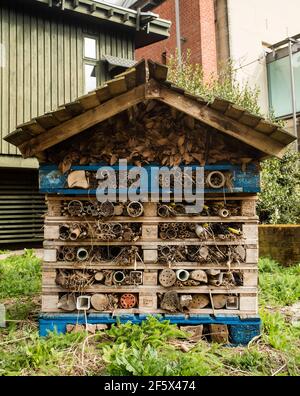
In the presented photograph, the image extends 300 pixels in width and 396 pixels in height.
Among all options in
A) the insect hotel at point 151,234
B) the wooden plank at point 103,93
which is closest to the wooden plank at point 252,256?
the insect hotel at point 151,234

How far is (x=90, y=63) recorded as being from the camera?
11.5 m

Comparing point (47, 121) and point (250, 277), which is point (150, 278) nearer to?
point (250, 277)

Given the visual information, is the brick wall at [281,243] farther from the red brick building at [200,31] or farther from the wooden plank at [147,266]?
the red brick building at [200,31]

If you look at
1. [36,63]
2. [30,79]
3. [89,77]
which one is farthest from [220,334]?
[89,77]

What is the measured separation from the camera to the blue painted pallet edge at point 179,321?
163 inches

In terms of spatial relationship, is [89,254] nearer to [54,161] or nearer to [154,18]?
[54,161]

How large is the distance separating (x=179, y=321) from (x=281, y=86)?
14789mm

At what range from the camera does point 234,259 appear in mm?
4266

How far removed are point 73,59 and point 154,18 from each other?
9.49 feet

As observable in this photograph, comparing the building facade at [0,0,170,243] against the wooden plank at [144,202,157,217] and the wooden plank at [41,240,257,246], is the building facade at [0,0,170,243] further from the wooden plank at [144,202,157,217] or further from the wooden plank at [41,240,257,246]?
the wooden plank at [144,202,157,217]

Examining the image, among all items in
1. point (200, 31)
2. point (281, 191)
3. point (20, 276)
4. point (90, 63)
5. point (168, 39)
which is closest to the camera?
point (20, 276)

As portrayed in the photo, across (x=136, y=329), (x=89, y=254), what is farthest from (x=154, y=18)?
(x=136, y=329)

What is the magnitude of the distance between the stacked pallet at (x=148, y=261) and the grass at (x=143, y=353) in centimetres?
33

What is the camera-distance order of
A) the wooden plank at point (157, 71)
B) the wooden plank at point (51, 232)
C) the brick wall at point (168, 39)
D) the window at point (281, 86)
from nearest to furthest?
the wooden plank at point (157, 71), the wooden plank at point (51, 232), the window at point (281, 86), the brick wall at point (168, 39)
